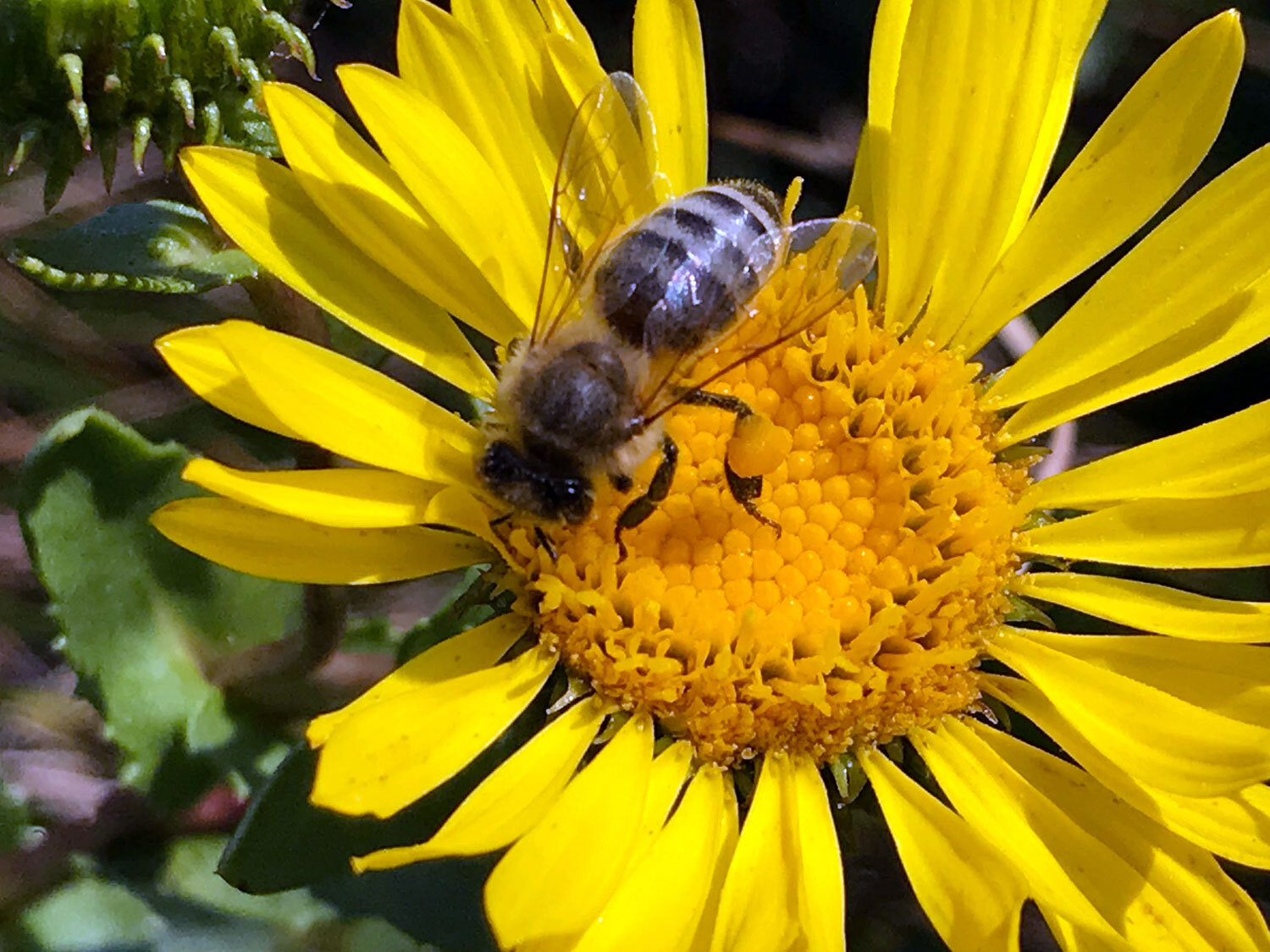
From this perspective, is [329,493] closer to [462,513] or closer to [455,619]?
[462,513]

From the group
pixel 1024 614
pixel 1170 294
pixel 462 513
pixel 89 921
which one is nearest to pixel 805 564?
pixel 1024 614

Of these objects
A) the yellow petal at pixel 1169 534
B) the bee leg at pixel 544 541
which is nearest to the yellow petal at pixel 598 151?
the bee leg at pixel 544 541

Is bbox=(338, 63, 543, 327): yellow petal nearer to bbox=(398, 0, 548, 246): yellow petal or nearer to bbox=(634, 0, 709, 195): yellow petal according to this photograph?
bbox=(398, 0, 548, 246): yellow petal

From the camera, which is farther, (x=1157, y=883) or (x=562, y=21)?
(x=562, y=21)

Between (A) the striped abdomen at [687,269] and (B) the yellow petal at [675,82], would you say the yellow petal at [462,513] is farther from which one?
(B) the yellow petal at [675,82]

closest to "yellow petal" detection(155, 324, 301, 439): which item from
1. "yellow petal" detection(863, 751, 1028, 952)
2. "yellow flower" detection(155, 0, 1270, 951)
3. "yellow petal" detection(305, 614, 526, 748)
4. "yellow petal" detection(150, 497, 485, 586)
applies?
"yellow flower" detection(155, 0, 1270, 951)

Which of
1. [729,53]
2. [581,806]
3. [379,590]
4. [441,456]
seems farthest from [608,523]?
[729,53]
